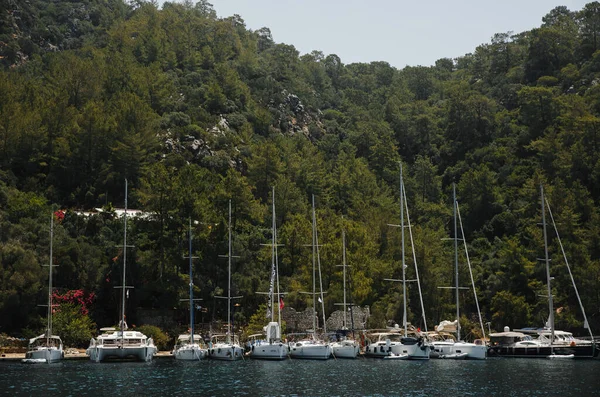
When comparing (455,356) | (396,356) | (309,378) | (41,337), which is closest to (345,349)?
(396,356)

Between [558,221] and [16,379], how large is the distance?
5529 cm

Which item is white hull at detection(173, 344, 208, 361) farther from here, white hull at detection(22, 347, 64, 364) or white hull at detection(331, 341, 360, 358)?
white hull at detection(331, 341, 360, 358)

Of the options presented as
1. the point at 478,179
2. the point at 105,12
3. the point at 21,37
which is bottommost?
the point at 478,179

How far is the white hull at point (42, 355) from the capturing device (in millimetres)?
60531

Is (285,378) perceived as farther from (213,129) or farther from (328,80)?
(328,80)

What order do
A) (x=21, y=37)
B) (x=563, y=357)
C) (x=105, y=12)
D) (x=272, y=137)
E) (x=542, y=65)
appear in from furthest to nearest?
1. (x=105, y=12)
2. (x=21, y=37)
3. (x=542, y=65)
4. (x=272, y=137)
5. (x=563, y=357)

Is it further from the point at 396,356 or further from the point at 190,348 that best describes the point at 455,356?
the point at 190,348

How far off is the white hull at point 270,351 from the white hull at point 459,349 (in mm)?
12669

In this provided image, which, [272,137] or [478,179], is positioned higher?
[272,137]

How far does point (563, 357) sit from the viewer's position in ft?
214

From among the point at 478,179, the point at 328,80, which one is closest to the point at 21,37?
the point at 328,80

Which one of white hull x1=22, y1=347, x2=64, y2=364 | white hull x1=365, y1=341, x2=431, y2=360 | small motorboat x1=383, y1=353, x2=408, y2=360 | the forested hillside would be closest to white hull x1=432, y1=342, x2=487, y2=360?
white hull x1=365, y1=341, x2=431, y2=360

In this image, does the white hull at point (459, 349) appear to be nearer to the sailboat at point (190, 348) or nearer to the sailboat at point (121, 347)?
the sailboat at point (190, 348)

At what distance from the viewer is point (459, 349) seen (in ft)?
218
